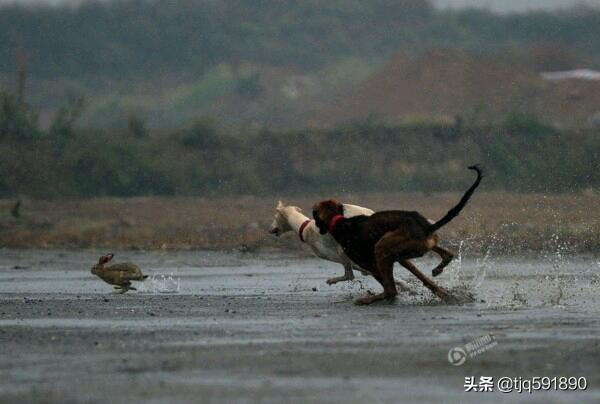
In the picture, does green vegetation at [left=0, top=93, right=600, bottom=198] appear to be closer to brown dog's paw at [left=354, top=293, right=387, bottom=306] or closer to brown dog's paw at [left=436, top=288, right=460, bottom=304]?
brown dog's paw at [left=436, top=288, right=460, bottom=304]

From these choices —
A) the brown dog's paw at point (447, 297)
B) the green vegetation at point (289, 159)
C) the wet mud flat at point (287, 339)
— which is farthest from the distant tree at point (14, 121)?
the brown dog's paw at point (447, 297)

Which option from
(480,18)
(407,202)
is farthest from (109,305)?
(480,18)

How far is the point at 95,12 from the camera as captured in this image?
8319 cm

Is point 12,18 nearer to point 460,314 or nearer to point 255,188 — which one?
point 255,188

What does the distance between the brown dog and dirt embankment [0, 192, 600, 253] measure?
987 cm

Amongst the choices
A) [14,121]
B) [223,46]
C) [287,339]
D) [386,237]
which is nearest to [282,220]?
[386,237]

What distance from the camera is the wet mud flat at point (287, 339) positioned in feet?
30.7

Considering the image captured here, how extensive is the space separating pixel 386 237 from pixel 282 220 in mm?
3181

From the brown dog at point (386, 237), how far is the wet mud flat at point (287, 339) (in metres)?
0.35

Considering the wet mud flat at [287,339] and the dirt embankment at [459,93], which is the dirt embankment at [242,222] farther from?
the dirt embankment at [459,93]

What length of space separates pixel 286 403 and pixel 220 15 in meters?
82.8

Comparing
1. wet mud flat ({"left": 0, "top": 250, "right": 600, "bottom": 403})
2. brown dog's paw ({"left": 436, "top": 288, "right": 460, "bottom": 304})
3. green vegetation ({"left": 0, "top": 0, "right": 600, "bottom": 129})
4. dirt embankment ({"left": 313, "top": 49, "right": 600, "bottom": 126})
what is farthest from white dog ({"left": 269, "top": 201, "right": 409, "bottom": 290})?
green vegetation ({"left": 0, "top": 0, "right": 600, "bottom": 129})

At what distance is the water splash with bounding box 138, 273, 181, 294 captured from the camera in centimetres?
1859

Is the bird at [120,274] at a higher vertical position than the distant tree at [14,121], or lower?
lower
